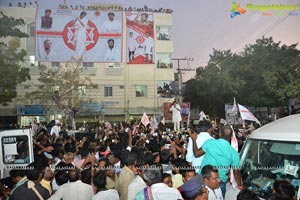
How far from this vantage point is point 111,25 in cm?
1355

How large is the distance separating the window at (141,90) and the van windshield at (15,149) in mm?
22216

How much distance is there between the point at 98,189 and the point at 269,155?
6.08 feet

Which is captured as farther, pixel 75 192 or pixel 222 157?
pixel 222 157

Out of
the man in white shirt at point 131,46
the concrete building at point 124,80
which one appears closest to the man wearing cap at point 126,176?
the man in white shirt at point 131,46

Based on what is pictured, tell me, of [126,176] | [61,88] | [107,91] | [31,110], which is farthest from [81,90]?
[126,176]

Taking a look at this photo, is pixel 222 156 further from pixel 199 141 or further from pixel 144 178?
pixel 144 178

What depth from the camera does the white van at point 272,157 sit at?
11.8 ft

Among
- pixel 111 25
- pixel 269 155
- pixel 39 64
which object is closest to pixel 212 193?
pixel 269 155

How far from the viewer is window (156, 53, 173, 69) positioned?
2941 cm

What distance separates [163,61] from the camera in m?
29.7

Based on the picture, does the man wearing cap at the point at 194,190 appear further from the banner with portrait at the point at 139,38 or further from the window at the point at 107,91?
the window at the point at 107,91

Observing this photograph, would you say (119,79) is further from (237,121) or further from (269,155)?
(269,155)

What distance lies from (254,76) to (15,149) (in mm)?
22512

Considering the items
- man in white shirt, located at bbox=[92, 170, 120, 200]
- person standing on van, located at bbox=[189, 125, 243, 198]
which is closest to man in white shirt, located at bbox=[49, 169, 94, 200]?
man in white shirt, located at bbox=[92, 170, 120, 200]
